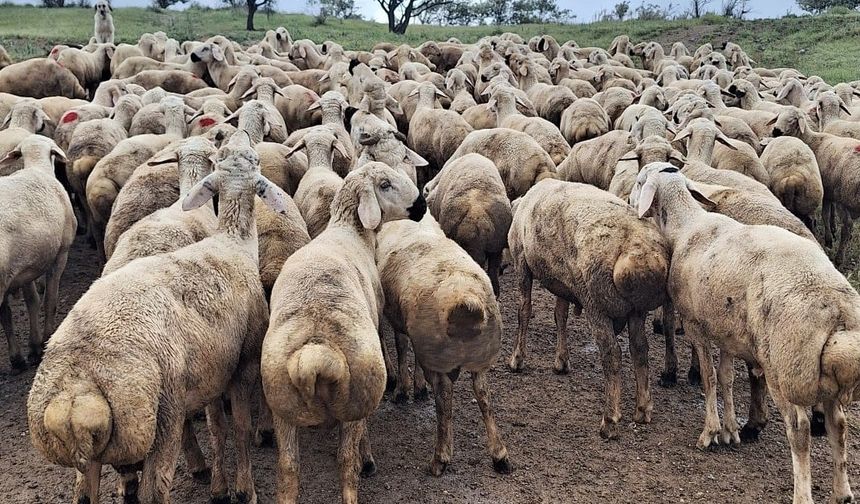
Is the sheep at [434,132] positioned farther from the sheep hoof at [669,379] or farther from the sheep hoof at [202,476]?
the sheep hoof at [202,476]

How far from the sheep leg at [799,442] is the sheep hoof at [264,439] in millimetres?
3437

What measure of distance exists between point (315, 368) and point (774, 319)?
8.91 feet

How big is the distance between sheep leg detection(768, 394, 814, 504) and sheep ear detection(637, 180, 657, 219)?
1782 mm

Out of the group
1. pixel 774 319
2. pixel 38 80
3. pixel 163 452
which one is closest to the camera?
pixel 163 452

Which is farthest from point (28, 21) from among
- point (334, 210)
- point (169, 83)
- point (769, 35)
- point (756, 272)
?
point (756, 272)

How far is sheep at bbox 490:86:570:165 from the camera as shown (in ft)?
33.2

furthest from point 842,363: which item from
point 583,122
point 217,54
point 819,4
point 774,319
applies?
point 819,4

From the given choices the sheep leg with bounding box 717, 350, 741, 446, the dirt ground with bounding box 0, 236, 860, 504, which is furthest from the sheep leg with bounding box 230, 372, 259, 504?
the sheep leg with bounding box 717, 350, 741, 446

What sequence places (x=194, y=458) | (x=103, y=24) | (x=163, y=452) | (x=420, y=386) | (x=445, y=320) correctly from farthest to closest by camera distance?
(x=103, y=24) < (x=420, y=386) < (x=194, y=458) < (x=445, y=320) < (x=163, y=452)

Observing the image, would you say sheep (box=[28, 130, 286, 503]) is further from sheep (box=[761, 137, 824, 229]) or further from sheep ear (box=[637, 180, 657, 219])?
sheep (box=[761, 137, 824, 229])

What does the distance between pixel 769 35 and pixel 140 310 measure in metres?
30.2

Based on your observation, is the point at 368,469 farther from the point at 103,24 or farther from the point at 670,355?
the point at 103,24

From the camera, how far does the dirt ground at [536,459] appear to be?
5105 mm

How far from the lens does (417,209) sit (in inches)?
239
